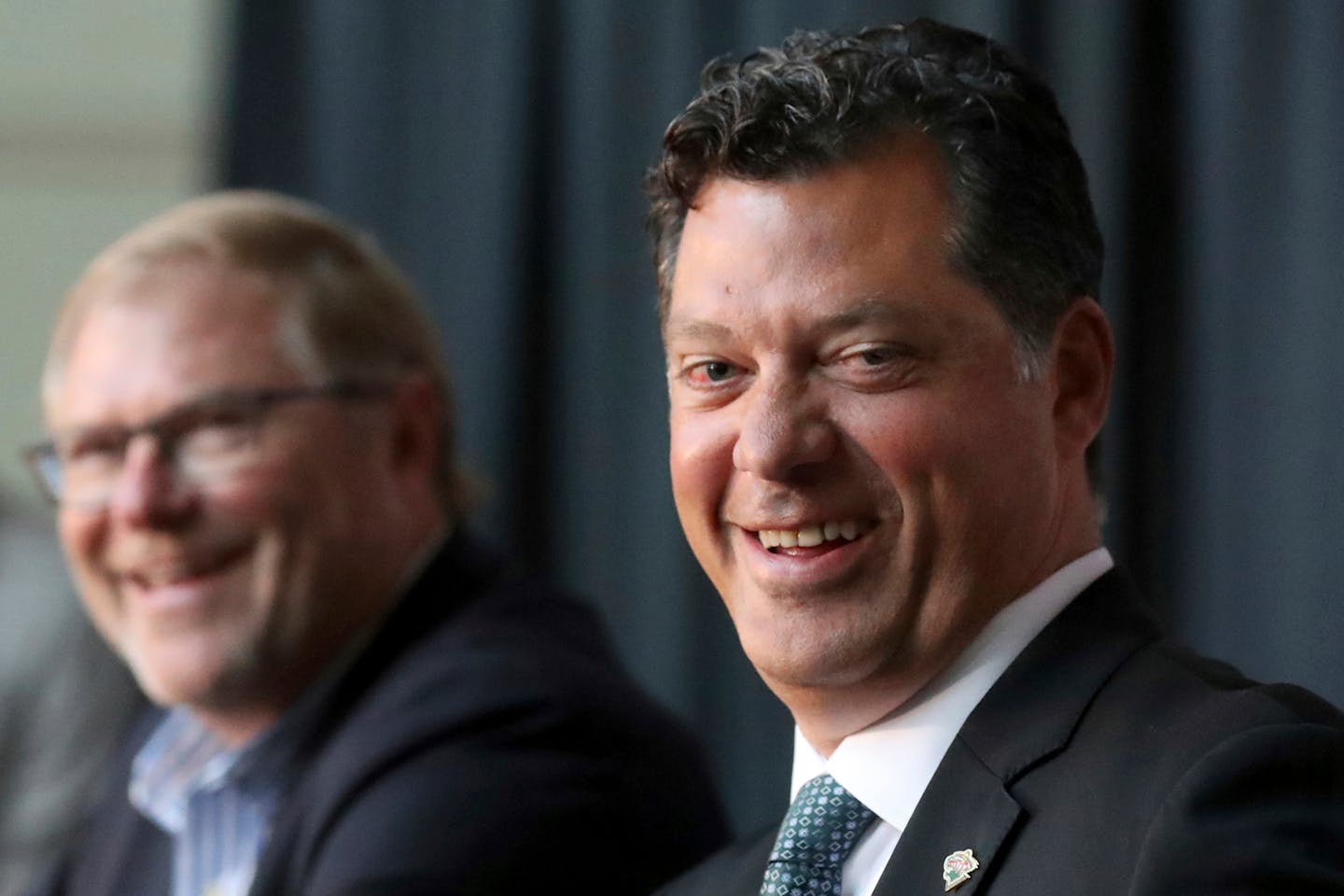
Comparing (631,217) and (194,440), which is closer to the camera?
(194,440)

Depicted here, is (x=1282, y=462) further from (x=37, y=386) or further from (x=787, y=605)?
(x=37, y=386)

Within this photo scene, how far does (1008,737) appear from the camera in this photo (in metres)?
1.35

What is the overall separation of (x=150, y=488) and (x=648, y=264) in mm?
1282

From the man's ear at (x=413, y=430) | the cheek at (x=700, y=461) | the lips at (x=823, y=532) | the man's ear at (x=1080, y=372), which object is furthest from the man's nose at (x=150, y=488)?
the man's ear at (x=1080, y=372)

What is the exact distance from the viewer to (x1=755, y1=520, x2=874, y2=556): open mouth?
139cm

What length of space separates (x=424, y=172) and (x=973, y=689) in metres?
2.50

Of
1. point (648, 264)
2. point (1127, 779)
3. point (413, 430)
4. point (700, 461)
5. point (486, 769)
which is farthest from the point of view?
point (648, 264)

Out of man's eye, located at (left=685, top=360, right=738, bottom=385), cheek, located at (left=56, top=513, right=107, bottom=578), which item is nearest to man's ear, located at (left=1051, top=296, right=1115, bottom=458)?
man's eye, located at (left=685, top=360, right=738, bottom=385)

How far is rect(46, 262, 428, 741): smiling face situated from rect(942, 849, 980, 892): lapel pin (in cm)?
122

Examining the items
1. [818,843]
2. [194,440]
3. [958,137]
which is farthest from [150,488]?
[958,137]

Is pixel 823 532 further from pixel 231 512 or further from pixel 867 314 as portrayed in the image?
pixel 231 512

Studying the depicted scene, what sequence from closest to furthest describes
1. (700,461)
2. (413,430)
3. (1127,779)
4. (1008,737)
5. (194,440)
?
1. (1127,779)
2. (1008,737)
3. (700,461)
4. (194,440)
5. (413,430)

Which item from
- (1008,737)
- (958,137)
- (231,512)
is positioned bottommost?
(231,512)

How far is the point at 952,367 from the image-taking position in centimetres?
137
